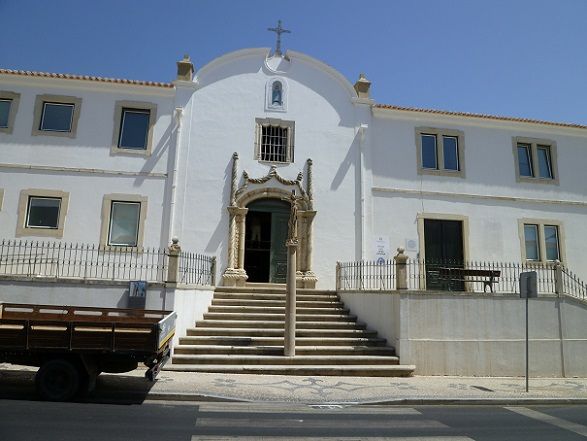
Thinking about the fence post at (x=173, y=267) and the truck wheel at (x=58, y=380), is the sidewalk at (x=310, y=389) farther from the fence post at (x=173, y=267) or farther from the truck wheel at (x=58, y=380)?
the fence post at (x=173, y=267)

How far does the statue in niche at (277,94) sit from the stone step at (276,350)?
9136 millimetres

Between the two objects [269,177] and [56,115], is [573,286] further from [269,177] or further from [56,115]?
[56,115]

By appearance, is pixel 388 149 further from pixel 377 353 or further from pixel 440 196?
pixel 377 353

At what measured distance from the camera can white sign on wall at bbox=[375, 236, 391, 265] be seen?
16.0 m

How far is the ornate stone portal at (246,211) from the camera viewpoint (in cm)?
1517

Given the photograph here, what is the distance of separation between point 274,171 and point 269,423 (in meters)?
10.4

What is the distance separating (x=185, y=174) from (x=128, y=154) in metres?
2.00

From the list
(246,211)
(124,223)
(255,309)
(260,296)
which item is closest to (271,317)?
(255,309)

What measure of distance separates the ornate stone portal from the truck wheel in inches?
297

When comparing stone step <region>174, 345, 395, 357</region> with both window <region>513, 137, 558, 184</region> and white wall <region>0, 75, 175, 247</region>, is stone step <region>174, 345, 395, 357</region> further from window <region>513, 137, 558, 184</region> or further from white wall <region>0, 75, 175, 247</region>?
window <region>513, 137, 558, 184</region>

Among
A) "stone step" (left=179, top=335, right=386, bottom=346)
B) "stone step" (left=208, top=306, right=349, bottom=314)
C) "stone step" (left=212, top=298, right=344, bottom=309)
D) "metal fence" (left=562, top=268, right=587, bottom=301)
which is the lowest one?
"stone step" (left=179, top=335, right=386, bottom=346)

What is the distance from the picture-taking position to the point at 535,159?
17.7 metres

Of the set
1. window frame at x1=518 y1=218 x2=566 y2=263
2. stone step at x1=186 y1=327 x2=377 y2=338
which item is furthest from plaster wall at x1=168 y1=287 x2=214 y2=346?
window frame at x1=518 y1=218 x2=566 y2=263

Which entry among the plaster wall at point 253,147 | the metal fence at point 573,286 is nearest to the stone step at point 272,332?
the plaster wall at point 253,147
